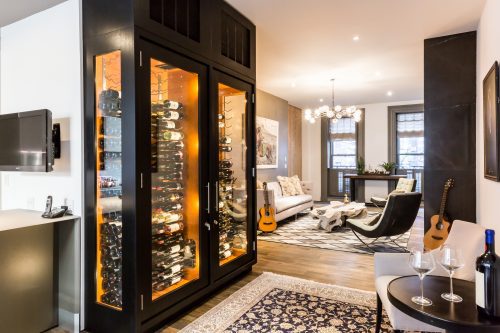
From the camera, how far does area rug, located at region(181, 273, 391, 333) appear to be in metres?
2.65

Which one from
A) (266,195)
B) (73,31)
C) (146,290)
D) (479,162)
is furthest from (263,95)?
(146,290)

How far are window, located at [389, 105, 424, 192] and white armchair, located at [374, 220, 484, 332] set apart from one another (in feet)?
24.4

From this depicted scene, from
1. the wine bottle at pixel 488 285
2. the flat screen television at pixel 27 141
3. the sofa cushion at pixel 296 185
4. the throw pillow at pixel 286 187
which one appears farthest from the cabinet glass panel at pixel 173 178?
the sofa cushion at pixel 296 185

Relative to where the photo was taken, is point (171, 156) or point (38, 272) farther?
point (171, 156)

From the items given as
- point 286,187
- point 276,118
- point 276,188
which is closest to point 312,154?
point 276,118

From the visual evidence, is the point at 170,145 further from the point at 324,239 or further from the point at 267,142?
the point at 267,142

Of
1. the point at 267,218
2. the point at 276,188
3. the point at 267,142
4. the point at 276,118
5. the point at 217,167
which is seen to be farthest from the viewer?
the point at 276,118

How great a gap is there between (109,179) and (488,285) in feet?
8.36

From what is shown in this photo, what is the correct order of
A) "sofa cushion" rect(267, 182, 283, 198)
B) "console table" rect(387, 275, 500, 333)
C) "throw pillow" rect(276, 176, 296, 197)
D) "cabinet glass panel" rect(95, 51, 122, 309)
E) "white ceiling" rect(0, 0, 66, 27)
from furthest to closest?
"throw pillow" rect(276, 176, 296, 197) → "sofa cushion" rect(267, 182, 283, 198) → "white ceiling" rect(0, 0, 66, 27) → "cabinet glass panel" rect(95, 51, 122, 309) → "console table" rect(387, 275, 500, 333)

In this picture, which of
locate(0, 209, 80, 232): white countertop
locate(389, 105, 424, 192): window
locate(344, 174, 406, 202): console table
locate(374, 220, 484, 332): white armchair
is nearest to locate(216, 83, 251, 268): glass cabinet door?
locate(0, 209, 80, 232): white countertop

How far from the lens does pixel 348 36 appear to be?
4.36 meters

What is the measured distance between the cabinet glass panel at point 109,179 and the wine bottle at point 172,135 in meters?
0.41

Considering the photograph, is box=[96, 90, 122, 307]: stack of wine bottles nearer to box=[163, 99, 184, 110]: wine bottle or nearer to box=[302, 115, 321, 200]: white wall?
box=[163, 99, 184, 110]: wine bottle

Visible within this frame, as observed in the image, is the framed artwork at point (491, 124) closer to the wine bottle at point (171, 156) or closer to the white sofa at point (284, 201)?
the wine bottle at point (171, 156)
